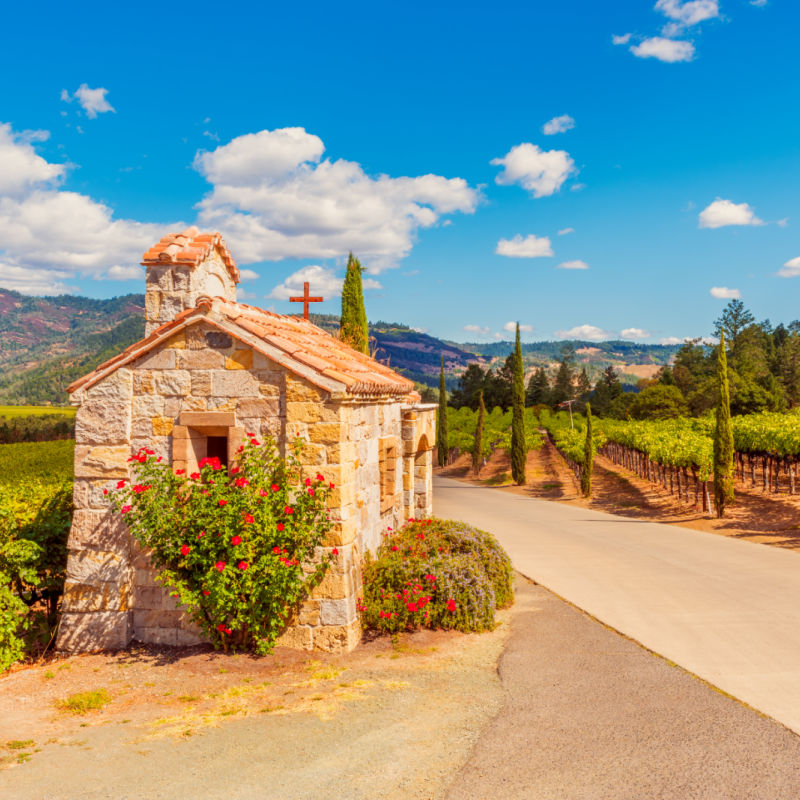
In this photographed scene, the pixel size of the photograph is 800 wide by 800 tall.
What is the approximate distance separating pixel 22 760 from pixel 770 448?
27.3 metres

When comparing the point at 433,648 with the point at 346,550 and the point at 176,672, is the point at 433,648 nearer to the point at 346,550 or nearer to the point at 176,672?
the point at 346,550

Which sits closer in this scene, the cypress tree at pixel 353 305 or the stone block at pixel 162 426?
the stone block at pixel 162 426

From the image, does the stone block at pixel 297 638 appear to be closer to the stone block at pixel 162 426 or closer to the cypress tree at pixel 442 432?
the stone block at pixel 162 426

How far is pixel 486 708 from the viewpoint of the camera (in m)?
5.95

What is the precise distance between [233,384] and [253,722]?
386 centimetres

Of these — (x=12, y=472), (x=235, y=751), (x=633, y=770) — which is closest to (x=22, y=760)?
(x=235, y=751)

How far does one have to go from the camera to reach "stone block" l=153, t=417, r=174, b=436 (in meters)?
7.83

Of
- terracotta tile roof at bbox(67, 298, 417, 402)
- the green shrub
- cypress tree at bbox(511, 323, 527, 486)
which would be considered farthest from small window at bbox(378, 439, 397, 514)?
cypress tree at bbox(511, 323, 527, 486)

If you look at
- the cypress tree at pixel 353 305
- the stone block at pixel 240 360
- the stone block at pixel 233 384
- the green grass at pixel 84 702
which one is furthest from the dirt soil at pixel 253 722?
the cypress tree at pixel 353 305

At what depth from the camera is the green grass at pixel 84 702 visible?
6.05 metres

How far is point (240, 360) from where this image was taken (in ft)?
25.3

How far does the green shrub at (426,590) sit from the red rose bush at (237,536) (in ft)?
3.79

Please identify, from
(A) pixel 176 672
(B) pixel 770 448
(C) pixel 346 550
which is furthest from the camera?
(B) pixel 770 448

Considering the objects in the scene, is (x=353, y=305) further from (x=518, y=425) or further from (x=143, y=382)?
(x=518, y=425)
